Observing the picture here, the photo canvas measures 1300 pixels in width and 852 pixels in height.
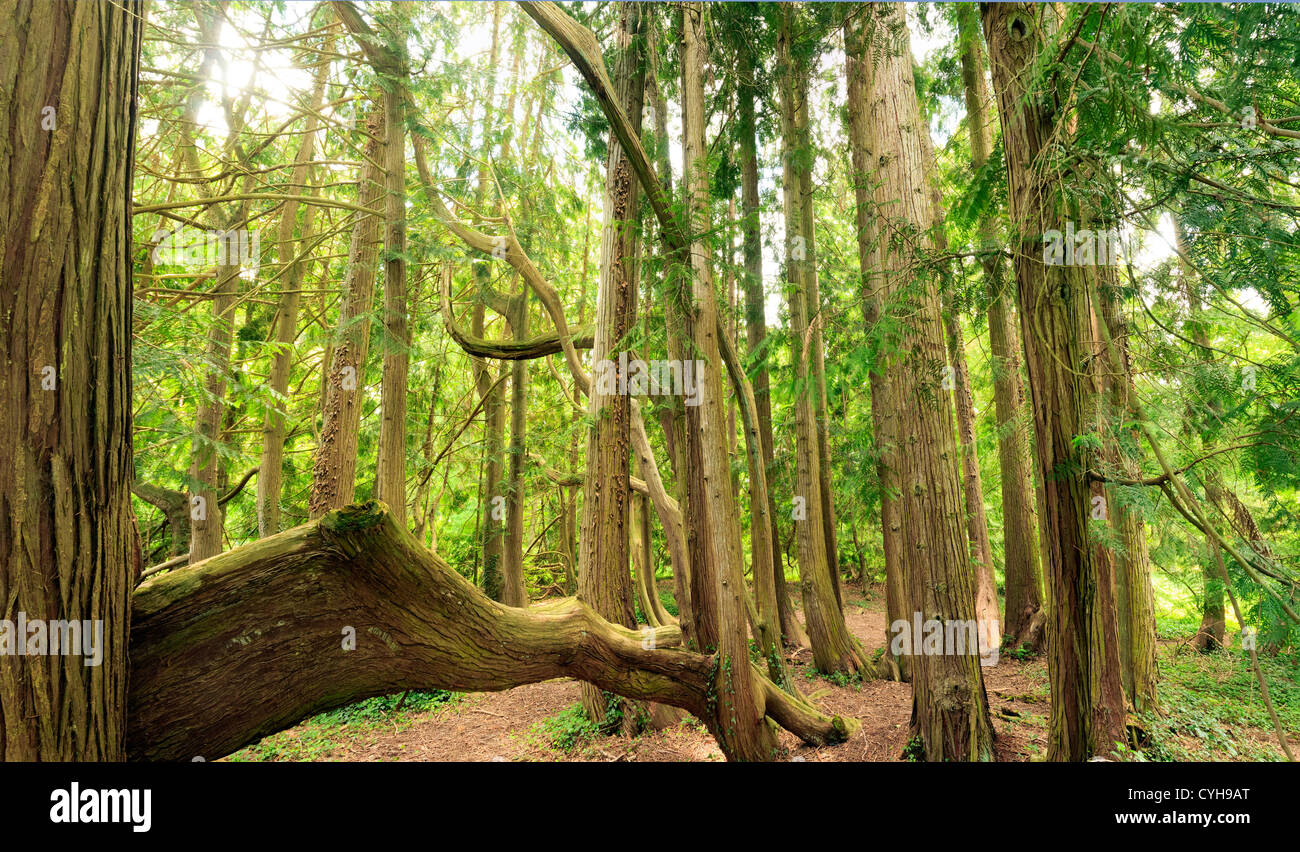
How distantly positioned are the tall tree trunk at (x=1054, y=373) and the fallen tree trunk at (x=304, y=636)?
293cm

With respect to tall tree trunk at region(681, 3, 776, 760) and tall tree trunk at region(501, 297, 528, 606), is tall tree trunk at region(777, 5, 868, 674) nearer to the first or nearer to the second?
tall tree trunk at region(681, 3, 776, 760)

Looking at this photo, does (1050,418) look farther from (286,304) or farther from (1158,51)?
(286,304)

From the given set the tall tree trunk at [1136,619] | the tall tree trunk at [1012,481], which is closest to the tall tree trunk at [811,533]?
the tall tree trunk at [1012,481]

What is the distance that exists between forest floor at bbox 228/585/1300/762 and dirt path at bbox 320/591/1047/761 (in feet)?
0.05

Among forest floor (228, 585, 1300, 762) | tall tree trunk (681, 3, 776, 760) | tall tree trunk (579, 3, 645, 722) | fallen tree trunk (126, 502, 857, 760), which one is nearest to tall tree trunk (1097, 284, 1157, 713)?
forest floor (228, 585, 1300, 762)

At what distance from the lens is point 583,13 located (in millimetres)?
5676

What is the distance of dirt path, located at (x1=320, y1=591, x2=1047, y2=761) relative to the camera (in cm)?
Result: 471

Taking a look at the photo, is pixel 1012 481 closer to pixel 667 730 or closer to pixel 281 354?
pixel 667 730

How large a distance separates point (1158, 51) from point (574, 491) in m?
10.5

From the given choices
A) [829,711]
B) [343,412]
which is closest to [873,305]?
[829,711]

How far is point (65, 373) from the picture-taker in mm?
1949

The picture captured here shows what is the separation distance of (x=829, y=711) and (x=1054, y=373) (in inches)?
174

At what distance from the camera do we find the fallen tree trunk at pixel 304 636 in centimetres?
226
